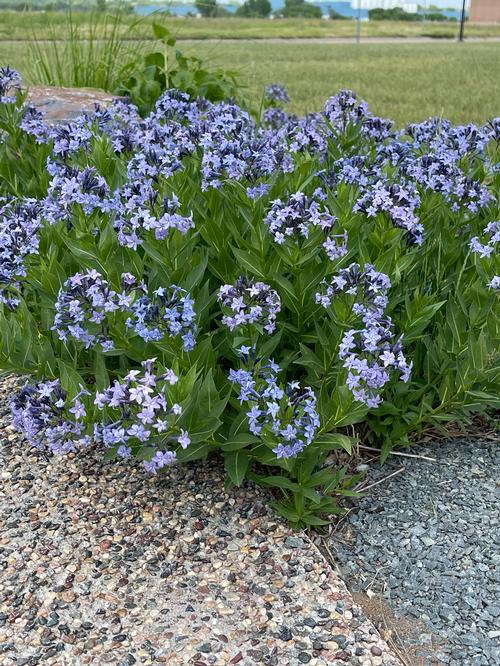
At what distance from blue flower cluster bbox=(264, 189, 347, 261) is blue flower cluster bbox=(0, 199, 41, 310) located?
93 centimetres

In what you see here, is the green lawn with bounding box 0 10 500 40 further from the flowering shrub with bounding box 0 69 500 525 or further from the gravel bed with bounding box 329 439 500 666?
the gravel bed with bounding box 329 439 500 666

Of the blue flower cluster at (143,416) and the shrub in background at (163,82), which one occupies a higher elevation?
the shrub in background at (163,82)

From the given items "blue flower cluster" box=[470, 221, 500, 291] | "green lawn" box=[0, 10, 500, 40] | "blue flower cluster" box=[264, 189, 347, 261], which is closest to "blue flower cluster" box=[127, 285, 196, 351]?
"blue flower cluster" box=[264, 189, 347, 261]

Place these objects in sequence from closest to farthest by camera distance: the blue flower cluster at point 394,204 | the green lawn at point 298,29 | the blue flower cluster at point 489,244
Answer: the blue flower cluster at point 394,204
the blue flower cluster at point 489,244
the green lawn at point 298,29

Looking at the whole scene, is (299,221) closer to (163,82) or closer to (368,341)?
(368,341)

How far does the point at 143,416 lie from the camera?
2.38 meters

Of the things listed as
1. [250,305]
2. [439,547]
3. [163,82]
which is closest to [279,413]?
[250,305]

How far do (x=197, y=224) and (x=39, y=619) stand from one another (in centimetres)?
175

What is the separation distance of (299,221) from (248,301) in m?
0.43

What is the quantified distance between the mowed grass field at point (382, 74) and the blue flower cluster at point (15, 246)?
183 inches

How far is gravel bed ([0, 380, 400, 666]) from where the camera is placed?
2477 mm

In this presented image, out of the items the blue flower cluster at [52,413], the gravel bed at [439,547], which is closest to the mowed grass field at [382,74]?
the gravel bed at [439,547]

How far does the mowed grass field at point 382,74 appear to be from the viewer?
11023 mm

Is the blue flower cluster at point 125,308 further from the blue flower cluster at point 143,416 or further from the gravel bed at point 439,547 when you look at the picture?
the gravel bed at point 439,547
